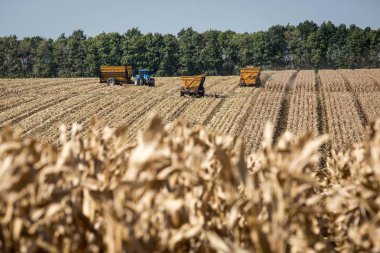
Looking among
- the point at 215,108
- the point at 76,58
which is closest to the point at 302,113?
the point at 215,108

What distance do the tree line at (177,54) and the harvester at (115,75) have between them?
144 feet

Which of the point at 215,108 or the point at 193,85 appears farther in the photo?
the point at 193,85

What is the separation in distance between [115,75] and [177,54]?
1929 inches

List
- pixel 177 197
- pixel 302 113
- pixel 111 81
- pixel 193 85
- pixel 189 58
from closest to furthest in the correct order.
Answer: pixel 177 197, pixel 302 113, pixel 193 85, pixel 111 81, pixel 189 58

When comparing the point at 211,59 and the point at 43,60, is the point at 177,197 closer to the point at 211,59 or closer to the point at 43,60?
the point at 211,59

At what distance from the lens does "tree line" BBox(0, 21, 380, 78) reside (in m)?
87.1

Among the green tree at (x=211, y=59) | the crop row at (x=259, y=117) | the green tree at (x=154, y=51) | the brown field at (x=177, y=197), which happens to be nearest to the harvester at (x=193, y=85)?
the crop row at (x=259, y=117)

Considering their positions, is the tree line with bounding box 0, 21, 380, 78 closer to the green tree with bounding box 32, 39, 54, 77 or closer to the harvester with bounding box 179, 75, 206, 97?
the green tree with bounding box 32, 39, 54, 77

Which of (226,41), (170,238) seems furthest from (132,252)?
(226,41)

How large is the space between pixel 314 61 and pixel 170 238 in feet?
317

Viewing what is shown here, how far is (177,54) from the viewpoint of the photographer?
88.9 metres

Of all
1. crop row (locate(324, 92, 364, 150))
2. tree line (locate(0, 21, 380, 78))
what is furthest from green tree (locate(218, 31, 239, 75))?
crop row (locate(324, 92, 364, 150))

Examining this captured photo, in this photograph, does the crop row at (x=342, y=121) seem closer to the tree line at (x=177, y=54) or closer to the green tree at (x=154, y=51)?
the tree line at (x=177, y=54)

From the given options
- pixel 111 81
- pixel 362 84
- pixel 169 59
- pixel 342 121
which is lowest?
pixel 342 121
